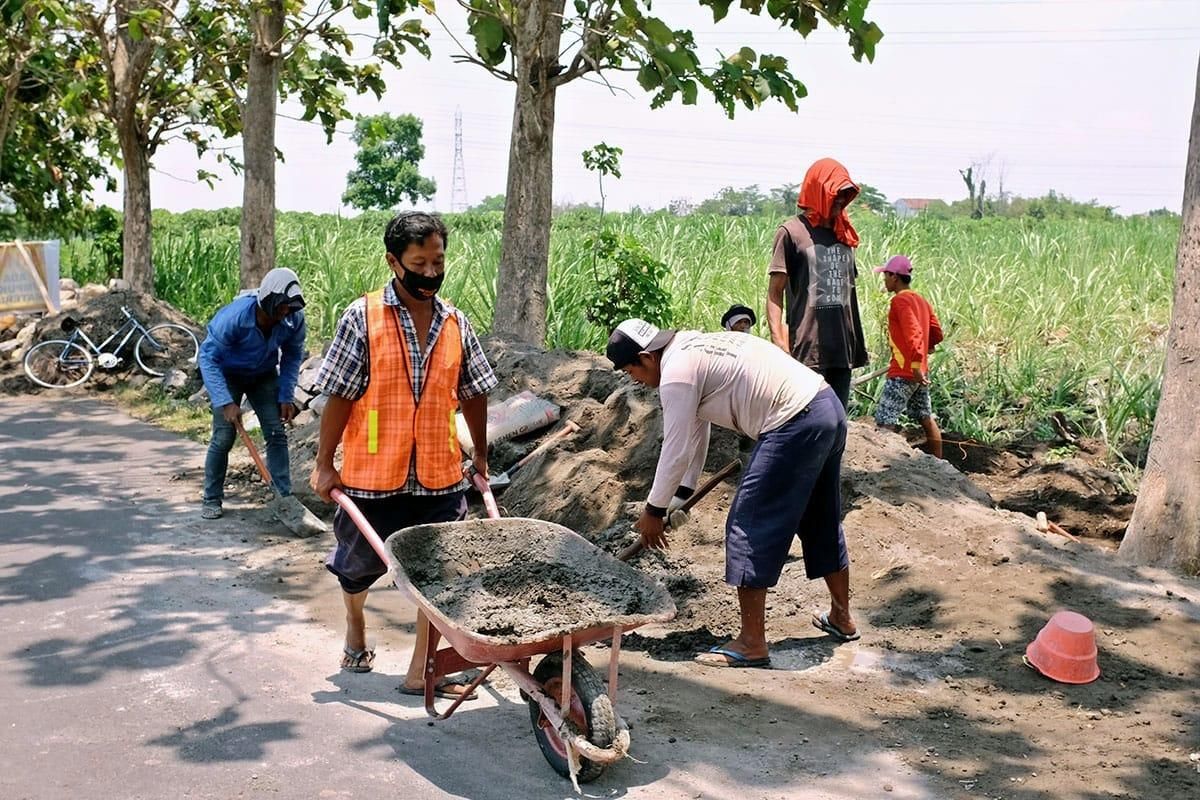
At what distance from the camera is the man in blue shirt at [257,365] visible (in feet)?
23.1

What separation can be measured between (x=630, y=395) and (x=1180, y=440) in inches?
128

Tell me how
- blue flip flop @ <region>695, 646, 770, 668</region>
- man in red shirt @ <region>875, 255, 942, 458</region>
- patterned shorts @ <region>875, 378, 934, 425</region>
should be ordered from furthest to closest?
patterned shorts @ <region>875, 378, 934, 425</region> → man in red shirt @ <region>875, 255, 942, 458</region> → blue flip flop @ <region>695, 646, 770, 668</region>

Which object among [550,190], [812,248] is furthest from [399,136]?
[812,248]

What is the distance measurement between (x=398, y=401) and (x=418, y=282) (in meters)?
0.44

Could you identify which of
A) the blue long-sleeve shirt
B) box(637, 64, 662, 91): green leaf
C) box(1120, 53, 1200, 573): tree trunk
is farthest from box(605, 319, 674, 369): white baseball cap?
box(637, 64, 662, 91): green leaf

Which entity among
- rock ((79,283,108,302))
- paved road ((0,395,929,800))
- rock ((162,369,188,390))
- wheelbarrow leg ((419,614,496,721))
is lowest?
paved road ((0,395,929,800))

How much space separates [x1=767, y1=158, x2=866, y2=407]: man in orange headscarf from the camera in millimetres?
6230

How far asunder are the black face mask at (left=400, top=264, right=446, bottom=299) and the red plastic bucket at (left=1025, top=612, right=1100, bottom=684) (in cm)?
276

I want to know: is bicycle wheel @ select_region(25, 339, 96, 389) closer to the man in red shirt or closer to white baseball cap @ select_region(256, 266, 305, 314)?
white baseball cap @ select_region(256, 266, 305, 314)

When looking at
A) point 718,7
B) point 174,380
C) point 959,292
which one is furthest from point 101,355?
point 959,292

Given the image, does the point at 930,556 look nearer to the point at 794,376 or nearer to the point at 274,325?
the point at 794,376

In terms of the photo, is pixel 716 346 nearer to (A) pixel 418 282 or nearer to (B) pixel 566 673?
(A) pixel 418 282

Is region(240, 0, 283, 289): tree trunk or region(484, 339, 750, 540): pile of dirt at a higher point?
region(240, 0, 283, 289): tree trunk

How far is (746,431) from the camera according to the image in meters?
4.89
